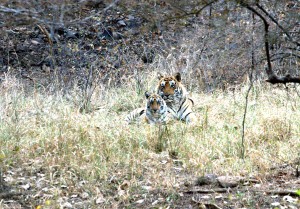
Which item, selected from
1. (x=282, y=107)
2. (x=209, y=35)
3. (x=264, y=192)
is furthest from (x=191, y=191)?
(x=209, y=35)

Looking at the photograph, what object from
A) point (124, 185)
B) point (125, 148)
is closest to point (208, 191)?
point (124, 185)

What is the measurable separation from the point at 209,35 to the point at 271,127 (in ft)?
15.5

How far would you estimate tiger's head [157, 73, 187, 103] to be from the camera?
9.80 m

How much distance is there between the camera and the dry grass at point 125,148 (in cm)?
578

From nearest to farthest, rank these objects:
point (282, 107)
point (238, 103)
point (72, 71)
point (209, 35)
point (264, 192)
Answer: point (264, 192) → point (282, 107) → point (238, 103) → point (209, 35) → point (72, 71)

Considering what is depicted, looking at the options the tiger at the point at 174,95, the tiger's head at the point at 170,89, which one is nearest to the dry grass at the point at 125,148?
the tiger at the point at 174,95

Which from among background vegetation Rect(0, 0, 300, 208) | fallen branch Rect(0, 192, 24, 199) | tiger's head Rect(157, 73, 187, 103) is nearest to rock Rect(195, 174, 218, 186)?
background vegetation Rect(0, 0, 300, 208)

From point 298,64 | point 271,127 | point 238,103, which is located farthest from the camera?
point 298,64

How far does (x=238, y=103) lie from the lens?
31.5 feet

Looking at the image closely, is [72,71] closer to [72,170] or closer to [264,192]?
Answer: [72,170]

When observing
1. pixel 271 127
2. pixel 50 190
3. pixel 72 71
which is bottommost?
pixel 50 190

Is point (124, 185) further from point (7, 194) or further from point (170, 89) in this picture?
point (170, 89)

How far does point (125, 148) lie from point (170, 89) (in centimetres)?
319

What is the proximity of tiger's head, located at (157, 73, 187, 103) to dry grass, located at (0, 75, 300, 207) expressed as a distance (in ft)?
3.32
